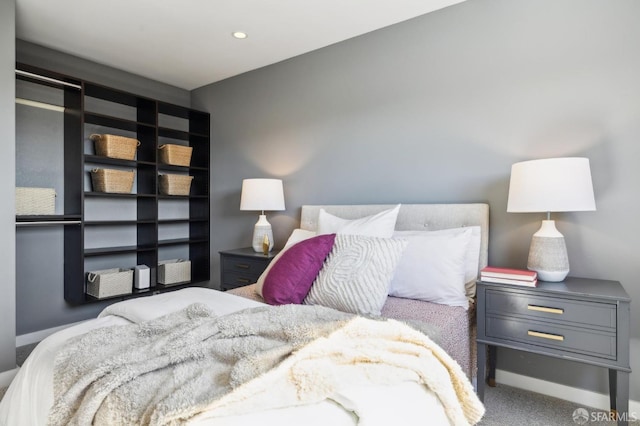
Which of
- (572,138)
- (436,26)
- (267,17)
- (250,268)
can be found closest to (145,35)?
(267,17)

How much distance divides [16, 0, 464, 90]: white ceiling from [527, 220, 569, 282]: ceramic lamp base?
5.54 feet

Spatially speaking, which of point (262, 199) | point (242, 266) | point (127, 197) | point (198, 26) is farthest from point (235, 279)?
point (198, 26)

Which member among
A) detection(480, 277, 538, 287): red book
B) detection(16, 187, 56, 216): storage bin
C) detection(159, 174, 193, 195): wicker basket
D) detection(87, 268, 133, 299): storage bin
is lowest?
detection(87, 268, 133, 299): storage bin

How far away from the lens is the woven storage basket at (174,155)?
12.1 feet

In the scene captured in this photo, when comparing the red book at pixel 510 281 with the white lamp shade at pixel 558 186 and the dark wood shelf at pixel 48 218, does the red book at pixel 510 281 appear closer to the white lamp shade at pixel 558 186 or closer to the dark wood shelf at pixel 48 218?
the white lamp shade at pixel 558 186

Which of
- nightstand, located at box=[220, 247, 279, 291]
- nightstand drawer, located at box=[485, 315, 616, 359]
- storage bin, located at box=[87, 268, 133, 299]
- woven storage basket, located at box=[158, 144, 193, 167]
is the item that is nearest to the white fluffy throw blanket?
nightstand drawer, located at box=[485, 315, 616, 359]

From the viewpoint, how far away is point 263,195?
3133mm

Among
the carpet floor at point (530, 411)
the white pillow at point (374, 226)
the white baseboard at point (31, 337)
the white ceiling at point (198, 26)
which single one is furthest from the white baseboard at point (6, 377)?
the white ceiling at point (198, 26)

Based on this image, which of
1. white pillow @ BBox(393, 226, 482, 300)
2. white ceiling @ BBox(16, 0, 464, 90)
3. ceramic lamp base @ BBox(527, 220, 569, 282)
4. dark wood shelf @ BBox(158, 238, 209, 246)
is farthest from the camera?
dark wood shelf @ BBox(158, 238, 209, 246)

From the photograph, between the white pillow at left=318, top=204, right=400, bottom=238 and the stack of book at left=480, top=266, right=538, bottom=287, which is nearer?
the stack of book at left=480, top=266, right=538, bottom=287

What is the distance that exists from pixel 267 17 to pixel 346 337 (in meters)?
2.39

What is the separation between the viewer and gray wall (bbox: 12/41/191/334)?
9.84 ft

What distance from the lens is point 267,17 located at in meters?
2.62

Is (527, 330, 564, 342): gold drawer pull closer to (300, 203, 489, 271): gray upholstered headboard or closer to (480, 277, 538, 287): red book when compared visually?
(480, 277, 538, 287): red book
